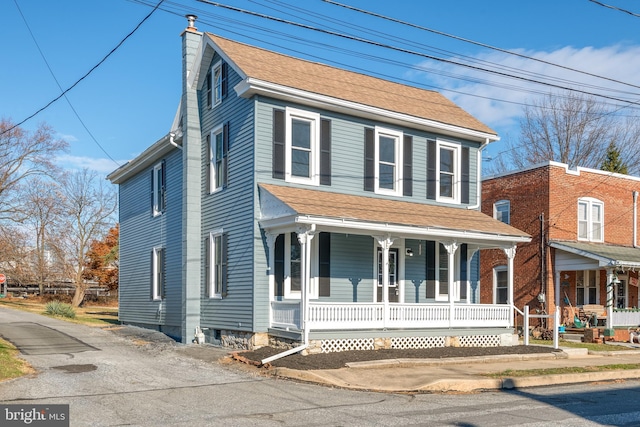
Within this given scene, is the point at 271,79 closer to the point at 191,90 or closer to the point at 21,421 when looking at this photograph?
the point at 191,90

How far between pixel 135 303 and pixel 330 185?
35.9ft

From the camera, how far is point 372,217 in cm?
1727

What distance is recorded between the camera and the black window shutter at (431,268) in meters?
20.8

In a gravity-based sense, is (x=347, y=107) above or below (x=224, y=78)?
below

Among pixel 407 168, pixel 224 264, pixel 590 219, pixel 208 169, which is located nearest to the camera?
pixel 224 264

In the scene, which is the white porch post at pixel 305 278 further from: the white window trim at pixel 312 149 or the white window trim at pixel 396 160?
the white window trim at pixel 396 160

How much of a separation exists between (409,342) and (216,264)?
6.08m

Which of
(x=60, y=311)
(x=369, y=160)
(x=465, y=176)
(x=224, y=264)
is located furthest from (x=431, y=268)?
(x=60, y=311)

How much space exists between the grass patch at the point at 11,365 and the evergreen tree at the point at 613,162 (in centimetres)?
3805

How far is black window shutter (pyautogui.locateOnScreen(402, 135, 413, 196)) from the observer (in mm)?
20500

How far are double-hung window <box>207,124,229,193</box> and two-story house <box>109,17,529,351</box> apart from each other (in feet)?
0.19

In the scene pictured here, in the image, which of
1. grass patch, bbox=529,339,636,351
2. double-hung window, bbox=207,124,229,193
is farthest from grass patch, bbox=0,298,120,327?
grass patch, bbox=529,339,636,351

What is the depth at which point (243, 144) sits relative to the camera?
60.1ft

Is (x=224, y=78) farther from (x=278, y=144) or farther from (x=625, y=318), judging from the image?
(x=625, y=318)
